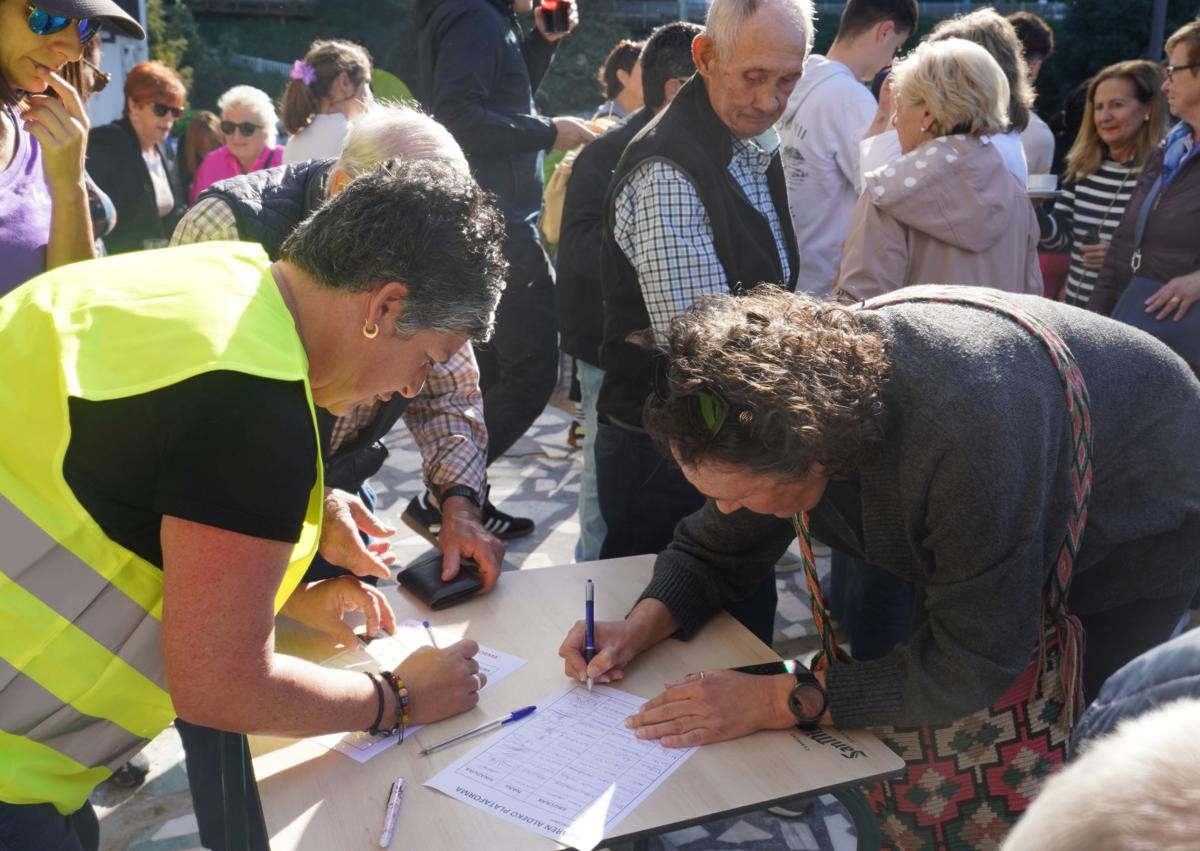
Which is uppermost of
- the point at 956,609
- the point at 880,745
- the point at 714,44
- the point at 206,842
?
the point at 714,44

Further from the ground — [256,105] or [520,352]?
[256,105]

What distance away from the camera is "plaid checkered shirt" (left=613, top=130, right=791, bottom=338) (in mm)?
2426

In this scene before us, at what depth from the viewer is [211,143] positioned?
7570mm

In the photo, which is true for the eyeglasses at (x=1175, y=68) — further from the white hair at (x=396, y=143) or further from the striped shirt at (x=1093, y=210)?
the white hair at (x=396, y=143)

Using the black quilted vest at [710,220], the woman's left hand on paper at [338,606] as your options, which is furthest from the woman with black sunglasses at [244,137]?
the woman's left hand on paper at [338,606]

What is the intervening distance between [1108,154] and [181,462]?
461 centimetres

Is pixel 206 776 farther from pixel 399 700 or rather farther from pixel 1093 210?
pixel 1093 210

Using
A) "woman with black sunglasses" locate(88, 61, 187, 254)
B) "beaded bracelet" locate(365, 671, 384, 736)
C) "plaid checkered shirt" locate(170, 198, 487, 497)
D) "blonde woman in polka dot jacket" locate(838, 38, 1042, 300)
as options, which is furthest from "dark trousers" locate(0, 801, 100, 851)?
"woman with black sunglasses" locate(88, 61, 187, 254)

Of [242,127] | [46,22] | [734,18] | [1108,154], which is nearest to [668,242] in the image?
[734,18]

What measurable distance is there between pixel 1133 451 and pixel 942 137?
1.46 metres

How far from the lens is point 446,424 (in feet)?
7.91

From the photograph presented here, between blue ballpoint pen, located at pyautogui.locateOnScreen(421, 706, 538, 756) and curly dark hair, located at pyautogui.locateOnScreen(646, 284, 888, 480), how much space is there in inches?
19.0

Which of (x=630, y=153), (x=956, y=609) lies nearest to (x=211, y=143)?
(x=630, y=153)

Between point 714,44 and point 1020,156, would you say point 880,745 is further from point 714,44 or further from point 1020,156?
point 1020,156
